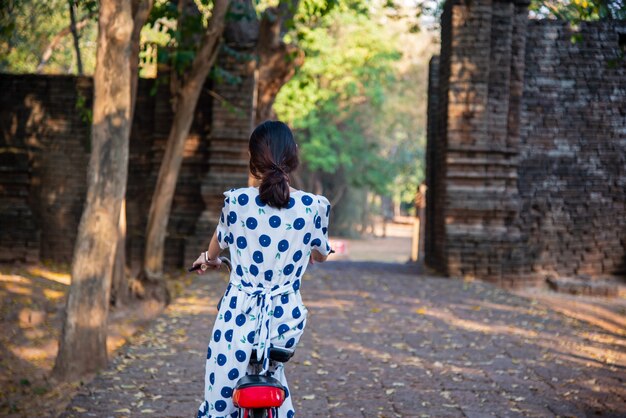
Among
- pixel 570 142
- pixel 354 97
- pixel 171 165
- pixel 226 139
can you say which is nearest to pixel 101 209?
pixel 171 165

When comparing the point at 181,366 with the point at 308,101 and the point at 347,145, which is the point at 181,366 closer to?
the point at 308,101

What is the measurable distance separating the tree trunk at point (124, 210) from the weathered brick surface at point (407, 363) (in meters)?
0.80

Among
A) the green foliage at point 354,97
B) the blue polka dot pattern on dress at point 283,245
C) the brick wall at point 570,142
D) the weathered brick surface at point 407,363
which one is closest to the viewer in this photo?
the blue polka dot pattern on dress at point 283,245

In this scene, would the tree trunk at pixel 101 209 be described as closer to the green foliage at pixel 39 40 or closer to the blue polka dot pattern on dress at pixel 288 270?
the blue polka dot pattern on dress at pixel 288 270

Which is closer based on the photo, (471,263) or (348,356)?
(348,356)

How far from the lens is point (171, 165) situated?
11.7 meters

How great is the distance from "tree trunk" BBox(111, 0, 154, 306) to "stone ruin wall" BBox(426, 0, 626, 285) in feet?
17.6

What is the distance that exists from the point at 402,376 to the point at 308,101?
69.1 ft

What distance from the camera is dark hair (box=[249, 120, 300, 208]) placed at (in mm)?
3391

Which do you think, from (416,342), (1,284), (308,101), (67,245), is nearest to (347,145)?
(308,101)

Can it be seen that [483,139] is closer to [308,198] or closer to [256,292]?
[308,198]

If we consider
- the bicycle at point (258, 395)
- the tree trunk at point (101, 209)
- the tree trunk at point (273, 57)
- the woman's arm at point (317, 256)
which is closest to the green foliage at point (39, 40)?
the tree trunk at point (273, 57)

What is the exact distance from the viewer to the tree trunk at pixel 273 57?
46.1 feet

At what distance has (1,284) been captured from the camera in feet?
36.0
